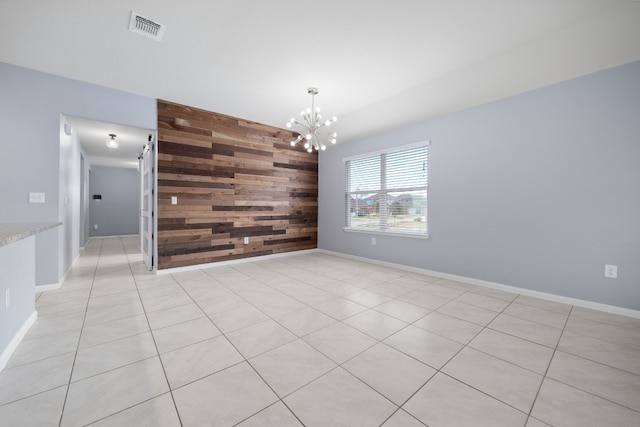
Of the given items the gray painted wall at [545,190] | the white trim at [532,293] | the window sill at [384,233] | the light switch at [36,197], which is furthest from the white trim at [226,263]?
the gray painted wall at [545,190]

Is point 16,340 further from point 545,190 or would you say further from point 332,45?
point 545,190

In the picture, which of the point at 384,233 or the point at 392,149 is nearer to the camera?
the point at 392,149

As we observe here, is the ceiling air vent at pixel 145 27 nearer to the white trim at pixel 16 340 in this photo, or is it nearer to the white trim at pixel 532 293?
the white trim at pixel 16 340

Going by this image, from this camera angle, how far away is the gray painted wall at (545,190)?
2.68 meters

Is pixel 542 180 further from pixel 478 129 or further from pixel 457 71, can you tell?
pixel 457 71

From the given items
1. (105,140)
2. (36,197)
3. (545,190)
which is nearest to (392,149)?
(545,190)

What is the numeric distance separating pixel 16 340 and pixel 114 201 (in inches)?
343

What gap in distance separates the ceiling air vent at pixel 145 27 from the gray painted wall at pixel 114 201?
8084 millimetres

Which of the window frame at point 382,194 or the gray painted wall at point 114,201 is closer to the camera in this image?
the window frame at point 382,194

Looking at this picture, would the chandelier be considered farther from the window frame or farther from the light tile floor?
the light tile floor

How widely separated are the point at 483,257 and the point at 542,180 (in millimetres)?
1220

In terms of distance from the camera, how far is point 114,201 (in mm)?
9062

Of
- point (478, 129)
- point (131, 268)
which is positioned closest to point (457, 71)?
point (478, 129)

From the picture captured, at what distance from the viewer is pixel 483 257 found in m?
3.65
